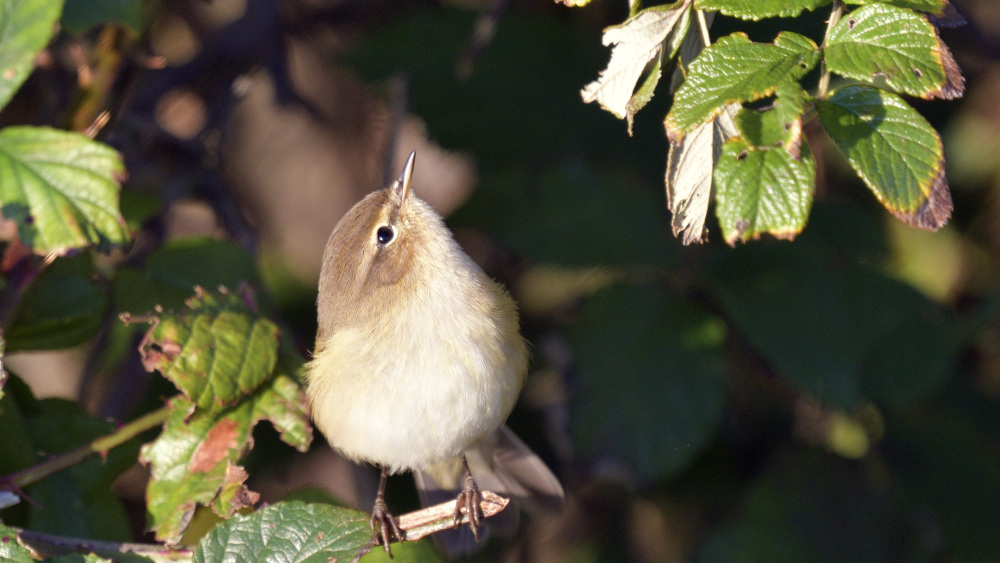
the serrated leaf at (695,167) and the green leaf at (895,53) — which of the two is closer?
the green leaf at (895,53)

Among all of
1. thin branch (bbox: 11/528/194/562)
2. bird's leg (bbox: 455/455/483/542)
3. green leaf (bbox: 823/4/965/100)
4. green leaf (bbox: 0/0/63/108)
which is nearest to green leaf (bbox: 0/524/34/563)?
thin branch (bbox: 11/528/194/562)

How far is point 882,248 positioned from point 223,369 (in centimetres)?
278

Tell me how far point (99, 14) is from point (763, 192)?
1.76 metres

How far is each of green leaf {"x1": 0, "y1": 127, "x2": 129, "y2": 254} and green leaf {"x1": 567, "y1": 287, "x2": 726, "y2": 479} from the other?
5.54 feet

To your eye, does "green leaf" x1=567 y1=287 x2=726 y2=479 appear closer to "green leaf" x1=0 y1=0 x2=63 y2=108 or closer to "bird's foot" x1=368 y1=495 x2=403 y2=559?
"bird's foot" x1=368 y1=495 x2=403 y2=559

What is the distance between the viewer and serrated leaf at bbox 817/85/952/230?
55.0 inches

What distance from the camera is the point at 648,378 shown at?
9.68 feet

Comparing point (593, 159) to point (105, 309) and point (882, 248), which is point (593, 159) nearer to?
point (882, 248)

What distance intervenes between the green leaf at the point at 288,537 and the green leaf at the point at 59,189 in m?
0.80

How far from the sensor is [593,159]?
3652 millimetres

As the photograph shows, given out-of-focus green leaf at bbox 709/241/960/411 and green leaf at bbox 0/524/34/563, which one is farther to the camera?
out-of-focus green leaf at bbox 709/241/960/411

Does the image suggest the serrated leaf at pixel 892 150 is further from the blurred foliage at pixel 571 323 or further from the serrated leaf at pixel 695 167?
the blurred foliage at pixel 571 323

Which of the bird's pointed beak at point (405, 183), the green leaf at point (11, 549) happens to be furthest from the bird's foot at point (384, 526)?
the bird's pointed beak at point (405, 183)

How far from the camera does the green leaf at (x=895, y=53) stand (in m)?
1.38
